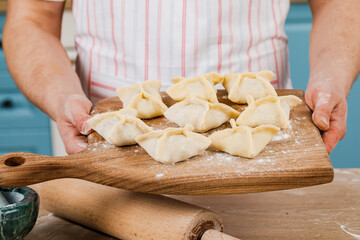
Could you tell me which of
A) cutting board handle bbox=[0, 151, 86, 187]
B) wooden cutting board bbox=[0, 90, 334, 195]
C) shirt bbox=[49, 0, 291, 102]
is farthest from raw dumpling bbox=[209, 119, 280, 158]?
shirt bbox=[49, 0, 291, 102]

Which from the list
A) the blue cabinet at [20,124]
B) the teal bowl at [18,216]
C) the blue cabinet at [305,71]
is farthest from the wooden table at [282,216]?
the blue cabinet at [20,124]

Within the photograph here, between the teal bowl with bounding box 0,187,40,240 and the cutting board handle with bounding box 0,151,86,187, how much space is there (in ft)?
0.11

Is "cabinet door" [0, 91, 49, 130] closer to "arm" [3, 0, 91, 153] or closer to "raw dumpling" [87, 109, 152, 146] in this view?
"arm" [3, 0, 91, 153]

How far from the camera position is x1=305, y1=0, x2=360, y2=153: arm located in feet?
3.65

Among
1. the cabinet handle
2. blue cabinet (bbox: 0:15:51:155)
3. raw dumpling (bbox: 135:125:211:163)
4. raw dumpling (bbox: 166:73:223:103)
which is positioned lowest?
blue cabinet (bbox: 0:15:51:155)

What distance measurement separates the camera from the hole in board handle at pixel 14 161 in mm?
879

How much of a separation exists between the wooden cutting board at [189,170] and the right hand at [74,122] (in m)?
0.14

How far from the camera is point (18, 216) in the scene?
2.77ft

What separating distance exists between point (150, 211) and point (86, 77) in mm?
702

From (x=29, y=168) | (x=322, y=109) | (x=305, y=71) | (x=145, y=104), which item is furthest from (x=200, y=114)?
(x=305, y=71)

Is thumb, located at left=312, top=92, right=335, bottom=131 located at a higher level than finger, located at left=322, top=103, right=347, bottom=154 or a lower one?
higher

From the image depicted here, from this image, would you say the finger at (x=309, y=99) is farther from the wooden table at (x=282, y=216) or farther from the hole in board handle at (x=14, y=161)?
the hole in board handle at (x=14, y=161)

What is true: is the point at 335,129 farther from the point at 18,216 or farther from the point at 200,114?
the point at 18,216

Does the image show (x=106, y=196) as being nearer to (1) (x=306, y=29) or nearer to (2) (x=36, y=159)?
(2) (x=36, y=159)
